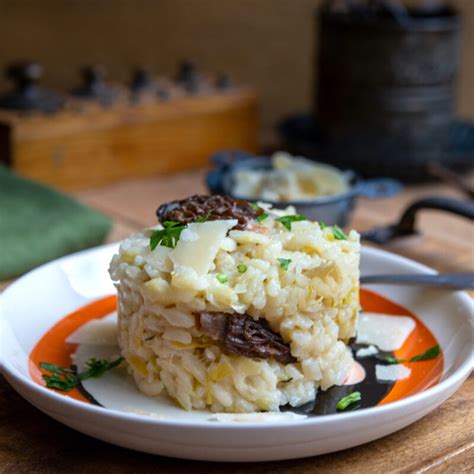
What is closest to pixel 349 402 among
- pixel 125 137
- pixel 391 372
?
pixel 391 372

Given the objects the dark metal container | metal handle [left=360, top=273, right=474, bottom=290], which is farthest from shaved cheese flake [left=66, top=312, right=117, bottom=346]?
the dark metal container

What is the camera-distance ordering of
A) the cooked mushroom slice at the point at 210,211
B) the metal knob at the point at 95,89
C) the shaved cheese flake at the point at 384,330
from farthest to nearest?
the metal knob at the point at 95,89, the shaved cheese flake at the point at 384,330, the cooked mushroom slice at the point at 210,211

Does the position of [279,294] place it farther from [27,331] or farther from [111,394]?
[27,331]

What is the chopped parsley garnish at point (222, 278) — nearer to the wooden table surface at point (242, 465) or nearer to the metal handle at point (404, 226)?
the wooden table surface at point (242, 465)

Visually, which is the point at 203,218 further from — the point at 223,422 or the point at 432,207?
the point at 432,207

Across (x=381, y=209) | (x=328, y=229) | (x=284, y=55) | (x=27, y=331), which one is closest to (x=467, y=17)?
(x=284, y=55)

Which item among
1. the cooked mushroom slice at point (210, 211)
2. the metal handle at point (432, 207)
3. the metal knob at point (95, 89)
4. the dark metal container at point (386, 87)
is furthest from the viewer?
the metal knob at point (95, 89)

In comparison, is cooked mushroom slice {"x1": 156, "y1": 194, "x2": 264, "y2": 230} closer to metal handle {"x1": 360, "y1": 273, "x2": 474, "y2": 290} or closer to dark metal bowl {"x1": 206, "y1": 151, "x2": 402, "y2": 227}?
metal handle {"x1": 360, "y1": 273, "x2": 474, "y2": 290}

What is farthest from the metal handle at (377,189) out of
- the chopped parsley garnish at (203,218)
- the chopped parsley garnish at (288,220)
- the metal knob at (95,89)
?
the metal knob at (95,89)
